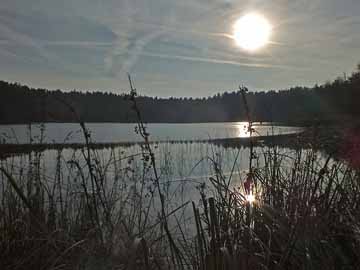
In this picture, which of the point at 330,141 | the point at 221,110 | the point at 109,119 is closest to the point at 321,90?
the point at 109,119

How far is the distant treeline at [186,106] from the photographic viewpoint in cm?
299

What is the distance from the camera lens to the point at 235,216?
7.94ft

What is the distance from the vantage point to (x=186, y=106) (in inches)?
3226

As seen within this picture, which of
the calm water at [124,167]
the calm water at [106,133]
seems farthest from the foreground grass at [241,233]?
the calm water at [106,133]

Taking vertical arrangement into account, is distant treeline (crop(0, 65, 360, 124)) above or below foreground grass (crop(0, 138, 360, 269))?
above

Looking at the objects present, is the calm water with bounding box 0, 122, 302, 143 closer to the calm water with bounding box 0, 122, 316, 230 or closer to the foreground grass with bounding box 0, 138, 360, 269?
the calm water with bounding box 0, 122, 316, 230

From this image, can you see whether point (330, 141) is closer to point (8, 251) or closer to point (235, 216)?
point (235, 216)

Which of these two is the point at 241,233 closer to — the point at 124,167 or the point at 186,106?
the point at 124,167

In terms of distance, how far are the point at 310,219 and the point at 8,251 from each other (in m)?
2.54

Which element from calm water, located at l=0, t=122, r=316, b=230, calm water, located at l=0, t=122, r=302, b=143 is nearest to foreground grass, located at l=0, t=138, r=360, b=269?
calm water, located at l=0, t=122, r=316, b=230

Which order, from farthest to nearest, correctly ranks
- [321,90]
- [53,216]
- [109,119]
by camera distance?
[109,119]
[321,90]
[53,216]

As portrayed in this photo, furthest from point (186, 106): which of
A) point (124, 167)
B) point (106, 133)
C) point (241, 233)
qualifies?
point (241, 233)

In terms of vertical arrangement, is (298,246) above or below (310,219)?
below

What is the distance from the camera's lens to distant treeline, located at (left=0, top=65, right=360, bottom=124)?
299 cm
